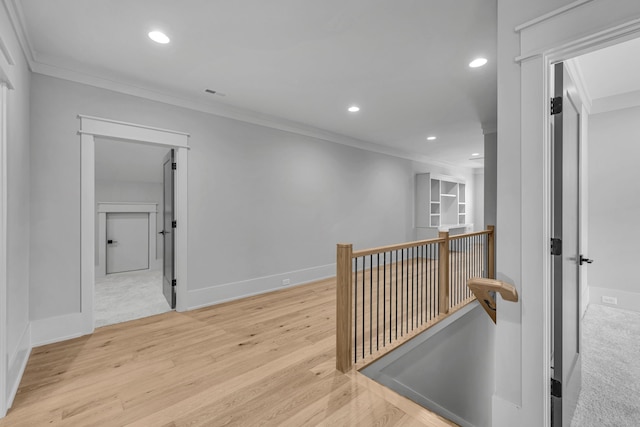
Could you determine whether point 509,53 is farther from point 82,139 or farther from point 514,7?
point 82,139

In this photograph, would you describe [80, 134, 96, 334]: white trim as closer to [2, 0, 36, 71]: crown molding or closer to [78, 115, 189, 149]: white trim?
[78, 115, 189, 149]: white trim

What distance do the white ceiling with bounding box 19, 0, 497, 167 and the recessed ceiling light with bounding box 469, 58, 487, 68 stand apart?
52mm

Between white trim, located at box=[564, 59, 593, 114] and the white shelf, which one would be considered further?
the white shelf

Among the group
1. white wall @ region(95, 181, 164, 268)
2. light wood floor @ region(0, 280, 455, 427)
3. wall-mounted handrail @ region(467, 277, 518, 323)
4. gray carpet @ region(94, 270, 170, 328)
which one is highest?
white wall @ region(95, 181, 164, 268)

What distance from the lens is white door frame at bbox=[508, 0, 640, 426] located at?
138 centimetres

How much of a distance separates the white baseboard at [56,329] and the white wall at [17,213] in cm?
14

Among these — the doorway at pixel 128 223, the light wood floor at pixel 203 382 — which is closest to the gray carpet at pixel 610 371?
the light wood floor at pixel 203 382

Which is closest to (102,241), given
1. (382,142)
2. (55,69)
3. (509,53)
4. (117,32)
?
(55,69)

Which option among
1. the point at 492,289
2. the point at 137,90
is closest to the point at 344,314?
the point at 492,289

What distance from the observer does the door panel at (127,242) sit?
18.7 ft

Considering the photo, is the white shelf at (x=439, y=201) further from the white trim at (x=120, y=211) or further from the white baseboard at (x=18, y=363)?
the white baseboard at (x=18, y=363)

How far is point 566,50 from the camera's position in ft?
4.43

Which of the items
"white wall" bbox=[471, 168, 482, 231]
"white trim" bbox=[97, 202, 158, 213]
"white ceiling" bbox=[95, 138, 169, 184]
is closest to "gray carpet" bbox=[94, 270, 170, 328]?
"white trim" bbox=[97, 202, 158, 213]

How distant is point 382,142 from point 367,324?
3779mm
